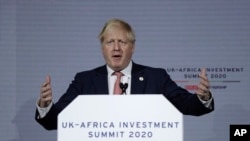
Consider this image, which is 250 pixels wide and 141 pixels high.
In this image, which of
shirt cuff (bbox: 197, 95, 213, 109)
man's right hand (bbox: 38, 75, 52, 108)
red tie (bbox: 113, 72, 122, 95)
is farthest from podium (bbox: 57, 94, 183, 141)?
red tie (bbox: 113, 72, 122, 95)

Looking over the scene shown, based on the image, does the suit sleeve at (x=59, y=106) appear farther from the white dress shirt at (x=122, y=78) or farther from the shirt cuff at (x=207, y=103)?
the shirt cuff at (x=207, y=103)

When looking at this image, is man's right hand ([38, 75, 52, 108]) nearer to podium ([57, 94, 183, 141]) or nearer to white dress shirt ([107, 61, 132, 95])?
podium ([57, 94, 183, 141])

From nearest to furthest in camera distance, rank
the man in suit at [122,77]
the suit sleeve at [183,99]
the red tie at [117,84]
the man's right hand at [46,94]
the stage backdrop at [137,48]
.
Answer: the man's right hand at [46,94]
the suit sleeve at [183,99]
the red tie at [117,84]
the man in suit at [122,77]
the stage backdrop at [137,48]

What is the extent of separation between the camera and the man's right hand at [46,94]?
2039 millimetres

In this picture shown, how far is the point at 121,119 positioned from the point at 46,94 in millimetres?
406

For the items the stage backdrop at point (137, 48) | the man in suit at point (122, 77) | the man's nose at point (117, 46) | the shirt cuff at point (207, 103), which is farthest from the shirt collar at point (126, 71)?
the stage backdrop at point (137, 48)

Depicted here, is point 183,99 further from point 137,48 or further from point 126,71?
point 137,48

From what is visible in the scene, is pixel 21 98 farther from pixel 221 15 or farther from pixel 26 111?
pixel 221 15

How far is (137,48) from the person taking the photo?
3.86 metres

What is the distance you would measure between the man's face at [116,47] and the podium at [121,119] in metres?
0.83

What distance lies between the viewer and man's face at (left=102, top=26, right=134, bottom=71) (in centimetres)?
268

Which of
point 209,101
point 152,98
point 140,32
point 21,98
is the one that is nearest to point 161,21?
point 140,32

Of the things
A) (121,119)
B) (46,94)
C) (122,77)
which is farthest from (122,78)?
(121,119)

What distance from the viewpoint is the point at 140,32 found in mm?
3859
